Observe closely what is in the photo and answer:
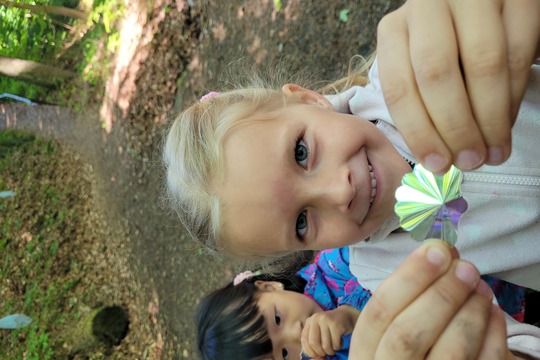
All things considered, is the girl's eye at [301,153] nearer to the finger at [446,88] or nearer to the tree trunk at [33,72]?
the finger at [446,88]

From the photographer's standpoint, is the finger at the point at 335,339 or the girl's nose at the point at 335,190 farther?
the finger at the point at 335,339

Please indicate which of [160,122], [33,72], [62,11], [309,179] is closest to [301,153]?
[309,179]

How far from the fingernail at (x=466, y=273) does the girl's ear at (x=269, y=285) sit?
2.44m

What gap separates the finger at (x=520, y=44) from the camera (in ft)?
2.80

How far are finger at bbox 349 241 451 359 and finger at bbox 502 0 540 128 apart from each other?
0.30 metres

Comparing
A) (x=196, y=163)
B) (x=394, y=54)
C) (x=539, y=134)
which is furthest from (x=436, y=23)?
(x=196, y=163)

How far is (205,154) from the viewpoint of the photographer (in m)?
A: 2.18

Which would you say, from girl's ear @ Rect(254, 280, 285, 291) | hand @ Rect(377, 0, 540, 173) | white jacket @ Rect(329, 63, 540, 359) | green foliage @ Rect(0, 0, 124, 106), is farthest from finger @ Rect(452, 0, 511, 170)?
green foliage @ Rect(0, 0, 124, 106)

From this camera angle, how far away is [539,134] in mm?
1754

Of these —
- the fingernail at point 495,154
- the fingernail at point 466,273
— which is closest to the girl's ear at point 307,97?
the fingernail at point 495,154

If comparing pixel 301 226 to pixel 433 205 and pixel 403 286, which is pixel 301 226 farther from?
pixel 403 286

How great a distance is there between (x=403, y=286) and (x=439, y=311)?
7 centimetres

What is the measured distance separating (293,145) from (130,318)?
5.26 meters

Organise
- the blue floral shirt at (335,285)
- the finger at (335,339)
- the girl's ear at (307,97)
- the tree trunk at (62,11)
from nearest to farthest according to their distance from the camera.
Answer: the girl's ear at (307,97)
the finger at (335,339)
the blue floral shirt at (335,285)
the tree trunk at (62,11)
